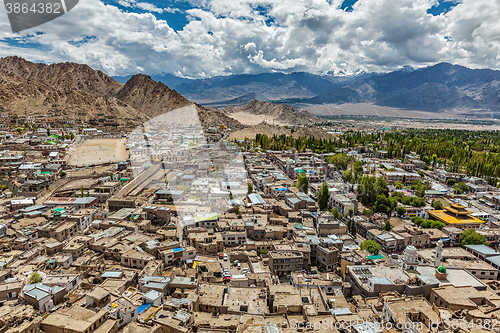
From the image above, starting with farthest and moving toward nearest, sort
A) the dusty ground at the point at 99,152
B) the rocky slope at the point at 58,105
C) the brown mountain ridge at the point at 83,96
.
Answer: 1. the brown mountain ridge at the point at 83,96
2. the rocky slope at the point at 58,105
3. the dusty ground at the point at 99,152

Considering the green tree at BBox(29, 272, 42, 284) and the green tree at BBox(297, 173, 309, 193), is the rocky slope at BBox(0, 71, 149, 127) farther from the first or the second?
the green tree at BBox(29, 272, 42, 284)

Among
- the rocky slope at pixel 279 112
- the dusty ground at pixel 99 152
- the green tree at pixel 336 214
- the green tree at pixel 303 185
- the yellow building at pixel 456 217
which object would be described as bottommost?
the yellow building at pixel 456 217

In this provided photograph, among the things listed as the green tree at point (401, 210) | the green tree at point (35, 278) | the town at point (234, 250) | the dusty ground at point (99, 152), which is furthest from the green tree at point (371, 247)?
the dusty ground at point (99, 152)

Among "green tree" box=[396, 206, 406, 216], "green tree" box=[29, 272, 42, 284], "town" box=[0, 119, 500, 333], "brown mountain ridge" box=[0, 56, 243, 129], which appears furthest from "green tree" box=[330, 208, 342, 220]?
"brown mountain ridge" box=[0, 56, 243, 129]

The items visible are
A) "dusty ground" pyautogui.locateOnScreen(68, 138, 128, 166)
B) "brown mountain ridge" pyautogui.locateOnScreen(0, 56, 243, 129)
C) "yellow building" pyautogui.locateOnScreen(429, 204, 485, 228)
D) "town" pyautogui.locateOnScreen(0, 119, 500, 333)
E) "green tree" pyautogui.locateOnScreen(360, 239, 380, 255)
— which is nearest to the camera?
"town" pyautogui.locateOnScreen(0, 119, 500, 333)

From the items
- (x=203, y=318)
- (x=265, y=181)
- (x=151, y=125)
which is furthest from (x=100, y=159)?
(x=203, y=318)

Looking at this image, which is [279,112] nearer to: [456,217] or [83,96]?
[83,96]

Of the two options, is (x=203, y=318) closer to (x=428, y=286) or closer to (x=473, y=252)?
(x=428, y=286)

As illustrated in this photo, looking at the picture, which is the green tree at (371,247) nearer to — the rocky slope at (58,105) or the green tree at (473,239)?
the green tree at (473,239)
